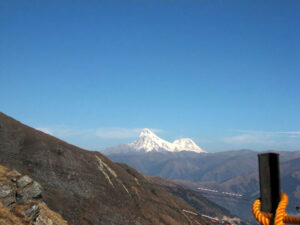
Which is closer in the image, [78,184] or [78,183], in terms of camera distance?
[78,184]

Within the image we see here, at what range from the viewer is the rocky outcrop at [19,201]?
28.4 m

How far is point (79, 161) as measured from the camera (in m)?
74.1

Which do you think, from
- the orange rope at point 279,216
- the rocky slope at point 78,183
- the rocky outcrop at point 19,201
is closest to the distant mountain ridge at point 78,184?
the rocky slope at point 78,183

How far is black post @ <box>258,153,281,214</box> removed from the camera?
4281mm

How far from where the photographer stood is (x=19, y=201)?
32.1m

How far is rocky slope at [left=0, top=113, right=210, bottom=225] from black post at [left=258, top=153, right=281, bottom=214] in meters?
44.4

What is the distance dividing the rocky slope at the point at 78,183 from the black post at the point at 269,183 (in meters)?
44.4

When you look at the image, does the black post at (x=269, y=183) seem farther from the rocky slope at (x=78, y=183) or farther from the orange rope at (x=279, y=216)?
the rocky slope at (x=78, y=183)

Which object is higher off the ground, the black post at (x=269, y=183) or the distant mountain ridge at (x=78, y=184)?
the black post at (x=269, y=183)

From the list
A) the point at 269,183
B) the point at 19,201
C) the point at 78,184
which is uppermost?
the point at 269,183

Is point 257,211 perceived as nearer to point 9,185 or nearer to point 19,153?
point 9,185

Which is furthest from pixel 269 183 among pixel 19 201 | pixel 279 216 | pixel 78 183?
pixel 78 183

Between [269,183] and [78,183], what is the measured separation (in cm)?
6177

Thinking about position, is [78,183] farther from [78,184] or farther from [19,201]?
[19,201]
